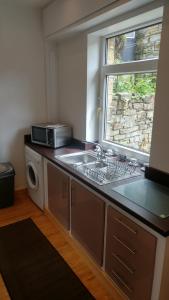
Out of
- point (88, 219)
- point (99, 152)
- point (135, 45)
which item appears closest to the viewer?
point (88, 219)

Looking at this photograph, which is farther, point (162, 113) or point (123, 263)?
point (162, 113)

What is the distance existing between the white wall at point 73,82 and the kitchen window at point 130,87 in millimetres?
246

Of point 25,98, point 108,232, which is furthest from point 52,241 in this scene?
point 25,98

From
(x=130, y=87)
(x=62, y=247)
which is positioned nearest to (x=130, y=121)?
(x=130, y=87)

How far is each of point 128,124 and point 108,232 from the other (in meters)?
1.16

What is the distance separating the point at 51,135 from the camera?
2693 millimetres

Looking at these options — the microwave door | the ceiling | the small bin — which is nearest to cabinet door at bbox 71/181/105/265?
the microwave door

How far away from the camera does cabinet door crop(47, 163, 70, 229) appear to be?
2164mm

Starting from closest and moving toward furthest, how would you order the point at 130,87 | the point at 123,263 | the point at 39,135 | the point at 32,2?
the point at 123,263
the point at 130,87
the point at 32,2
the point at 39,135

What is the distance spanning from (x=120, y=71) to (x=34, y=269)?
6.66ft

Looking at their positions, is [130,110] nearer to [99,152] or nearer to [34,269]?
[99,152]

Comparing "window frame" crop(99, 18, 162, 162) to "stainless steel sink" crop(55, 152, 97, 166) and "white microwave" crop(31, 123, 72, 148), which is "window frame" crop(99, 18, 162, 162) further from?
"white microwave" crop(31, 123, 72, 148)

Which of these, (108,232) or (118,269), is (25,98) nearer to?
(108,232)

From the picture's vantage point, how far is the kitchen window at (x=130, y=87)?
78.8 inches
